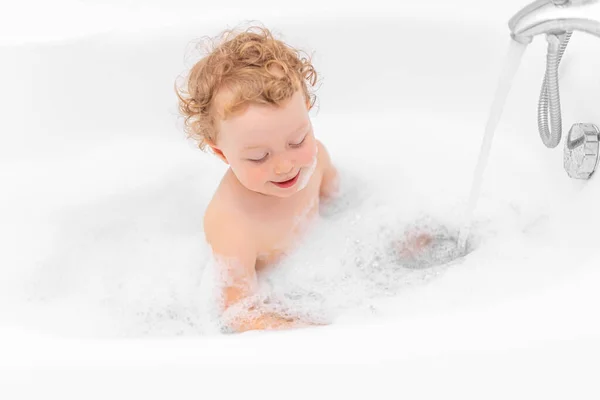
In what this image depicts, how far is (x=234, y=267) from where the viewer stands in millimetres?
1132

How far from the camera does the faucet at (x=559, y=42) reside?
0.90 metres

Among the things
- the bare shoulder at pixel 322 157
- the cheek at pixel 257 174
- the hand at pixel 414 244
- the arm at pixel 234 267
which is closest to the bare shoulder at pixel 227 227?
the arm at pixel 234 267

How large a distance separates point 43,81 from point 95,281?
1.61 ft

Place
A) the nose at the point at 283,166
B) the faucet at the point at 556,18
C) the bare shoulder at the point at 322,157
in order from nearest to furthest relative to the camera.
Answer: the faucet at the point at 556,18 < the nose at the point at 283,166 < the bare shoulder at the point at 322,157

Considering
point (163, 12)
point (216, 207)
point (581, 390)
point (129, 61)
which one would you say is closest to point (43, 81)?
point (129, 61)

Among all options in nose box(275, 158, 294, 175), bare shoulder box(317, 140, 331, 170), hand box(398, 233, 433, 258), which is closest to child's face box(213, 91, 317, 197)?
nose box(275, 158, 294, 175)

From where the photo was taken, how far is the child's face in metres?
0.98

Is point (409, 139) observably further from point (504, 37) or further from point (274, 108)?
point (274, 108)

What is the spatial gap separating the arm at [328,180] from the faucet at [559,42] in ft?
1.31

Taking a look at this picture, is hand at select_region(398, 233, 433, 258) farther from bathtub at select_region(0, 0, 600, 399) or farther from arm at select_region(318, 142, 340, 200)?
arm at select_region(318, 142, 340, 200)

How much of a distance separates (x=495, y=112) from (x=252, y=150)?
1.28ft

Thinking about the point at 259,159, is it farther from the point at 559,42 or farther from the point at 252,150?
the point at 559,42

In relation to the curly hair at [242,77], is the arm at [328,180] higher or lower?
lower

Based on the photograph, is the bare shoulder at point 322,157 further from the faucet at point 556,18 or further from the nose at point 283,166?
the faucet at point 556,18
